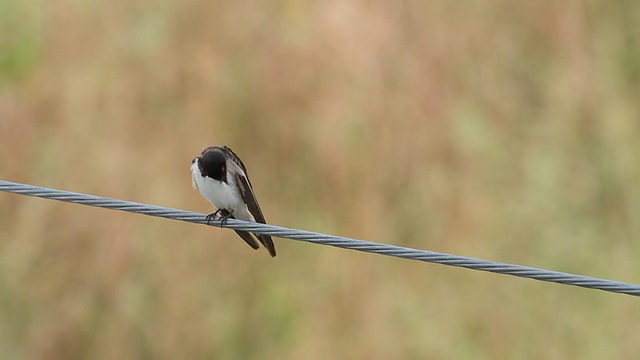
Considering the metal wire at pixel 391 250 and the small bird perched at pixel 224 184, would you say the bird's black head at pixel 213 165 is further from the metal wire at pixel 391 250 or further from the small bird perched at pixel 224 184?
the metal wire at pixel 391 250

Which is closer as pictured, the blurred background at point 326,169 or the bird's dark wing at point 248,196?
the bird's dark wing at point 248,196

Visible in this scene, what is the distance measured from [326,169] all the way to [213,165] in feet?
12.4

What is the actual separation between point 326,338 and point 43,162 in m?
2.72

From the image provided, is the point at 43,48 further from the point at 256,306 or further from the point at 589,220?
the point at 589,220

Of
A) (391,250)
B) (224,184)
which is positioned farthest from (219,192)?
(391,250)

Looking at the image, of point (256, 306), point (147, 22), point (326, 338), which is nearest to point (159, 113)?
point (147, 22)

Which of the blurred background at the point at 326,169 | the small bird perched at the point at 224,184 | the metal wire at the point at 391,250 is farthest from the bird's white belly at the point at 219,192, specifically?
the blurred background at the point at 326,169

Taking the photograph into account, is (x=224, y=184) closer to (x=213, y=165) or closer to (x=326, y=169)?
(x=213, y=165)

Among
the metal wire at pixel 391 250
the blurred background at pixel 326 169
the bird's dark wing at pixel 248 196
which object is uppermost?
Answer: the blurred background at pixel 326 169

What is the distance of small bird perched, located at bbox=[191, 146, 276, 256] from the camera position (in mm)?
4598

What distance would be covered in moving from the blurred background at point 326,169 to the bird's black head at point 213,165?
3.17 meters

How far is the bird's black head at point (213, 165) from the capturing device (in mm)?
4594

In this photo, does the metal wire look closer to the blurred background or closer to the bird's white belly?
the bird's white belly

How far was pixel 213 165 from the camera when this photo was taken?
15.1 feet
